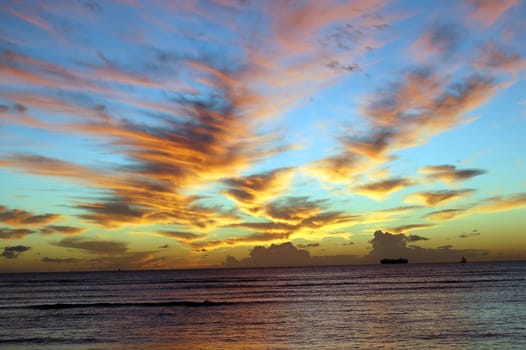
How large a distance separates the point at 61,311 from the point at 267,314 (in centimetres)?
3365

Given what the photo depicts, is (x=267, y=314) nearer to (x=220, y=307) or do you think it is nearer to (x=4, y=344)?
(x=220, y=307)

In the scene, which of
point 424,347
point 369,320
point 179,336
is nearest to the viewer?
point 424,347

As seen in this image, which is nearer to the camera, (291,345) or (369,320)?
(291,345)

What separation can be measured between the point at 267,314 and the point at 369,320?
15.3m

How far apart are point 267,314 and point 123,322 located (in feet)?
58.8

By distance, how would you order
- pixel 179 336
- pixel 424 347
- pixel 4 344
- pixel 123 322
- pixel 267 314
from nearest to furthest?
pixel 424 347, pixel 4 344, pixel 179 336, pixel 123 322, pixel 267 314

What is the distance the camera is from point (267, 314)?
62906mm

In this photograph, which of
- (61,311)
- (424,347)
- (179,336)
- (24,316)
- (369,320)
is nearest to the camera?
(424,347)

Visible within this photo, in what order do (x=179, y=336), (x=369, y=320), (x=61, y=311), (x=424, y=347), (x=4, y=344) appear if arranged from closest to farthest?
1. (x=424, y=347)
2. (x=4, y=344)
3. (x=179, y=336)
4. (x=369, y=320)
5. (x=61, y=311)

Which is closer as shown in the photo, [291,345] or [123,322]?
[291,345]

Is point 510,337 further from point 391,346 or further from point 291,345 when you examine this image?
point 291,345

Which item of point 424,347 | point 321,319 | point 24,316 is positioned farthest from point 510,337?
point 24,316

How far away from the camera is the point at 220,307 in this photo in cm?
7594

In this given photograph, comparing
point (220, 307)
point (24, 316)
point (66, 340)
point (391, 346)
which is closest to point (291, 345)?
point (391, 346)
